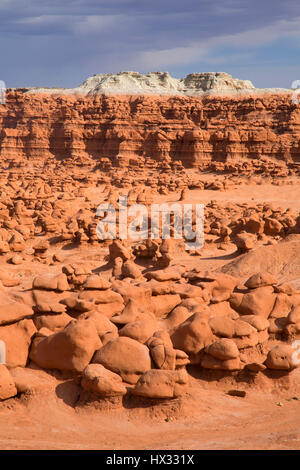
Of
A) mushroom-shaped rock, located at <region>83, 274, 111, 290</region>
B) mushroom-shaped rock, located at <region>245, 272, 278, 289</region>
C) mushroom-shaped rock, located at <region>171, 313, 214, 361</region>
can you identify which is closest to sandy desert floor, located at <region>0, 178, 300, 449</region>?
mushroom-shaped rock, located at <region>171, 313, 214, 361</region>

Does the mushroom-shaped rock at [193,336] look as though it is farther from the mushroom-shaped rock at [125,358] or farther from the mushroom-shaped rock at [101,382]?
the mushroom-shaped rock at [101,382]

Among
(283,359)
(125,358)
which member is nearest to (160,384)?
(125,358)

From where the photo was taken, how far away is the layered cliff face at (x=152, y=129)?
99.7 ft

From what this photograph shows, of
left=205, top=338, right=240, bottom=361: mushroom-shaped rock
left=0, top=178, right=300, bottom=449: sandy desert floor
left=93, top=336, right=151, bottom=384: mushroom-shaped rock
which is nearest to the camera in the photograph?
left=0, top=178, right=300, bottom=449: sandy desert floor

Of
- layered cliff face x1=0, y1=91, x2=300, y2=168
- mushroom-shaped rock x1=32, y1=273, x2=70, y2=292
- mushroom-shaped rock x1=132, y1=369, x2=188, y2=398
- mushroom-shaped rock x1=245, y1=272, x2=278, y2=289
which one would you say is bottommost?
mushroom-shaped rock x1=132, y1=369, x2=188, y2=398

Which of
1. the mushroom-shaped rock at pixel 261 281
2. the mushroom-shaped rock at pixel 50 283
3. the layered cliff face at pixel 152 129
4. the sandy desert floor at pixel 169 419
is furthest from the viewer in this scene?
the layered cliff face at pixel 152 129

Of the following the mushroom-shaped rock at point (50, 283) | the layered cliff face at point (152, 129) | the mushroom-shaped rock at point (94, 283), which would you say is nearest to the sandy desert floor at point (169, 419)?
the mushroom-shaped rock at point (94, 283)

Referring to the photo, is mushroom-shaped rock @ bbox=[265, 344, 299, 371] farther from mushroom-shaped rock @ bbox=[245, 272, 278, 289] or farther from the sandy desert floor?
mushroom-shaped rock @ bbox=[245, 272, 278, 289]

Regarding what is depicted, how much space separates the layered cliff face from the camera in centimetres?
3038

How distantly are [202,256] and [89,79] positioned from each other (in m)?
37.0

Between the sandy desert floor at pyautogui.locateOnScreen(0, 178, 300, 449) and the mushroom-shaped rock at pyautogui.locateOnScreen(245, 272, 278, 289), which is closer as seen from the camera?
the sandy desert floor at pyautogui.locateOnScreen(0, 178, 300, 449)

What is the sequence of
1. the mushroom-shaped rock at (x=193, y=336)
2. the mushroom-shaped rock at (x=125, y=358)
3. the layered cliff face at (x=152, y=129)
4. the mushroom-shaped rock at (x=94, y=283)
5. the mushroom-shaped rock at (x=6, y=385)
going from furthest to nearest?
the layered cliff face at (x=152, y=129) → the mushroom-shaped rock at (x=94, y=283) → the mushroom-shaped rock at (x=193, y=336) → the mushroom-shaped rock at (x=125, y=358) → the mushroom-shaped rock at (x=6, y=385)

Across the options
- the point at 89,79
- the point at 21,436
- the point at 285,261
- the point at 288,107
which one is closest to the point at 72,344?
the point at 21,436

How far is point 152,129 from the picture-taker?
110 feet
